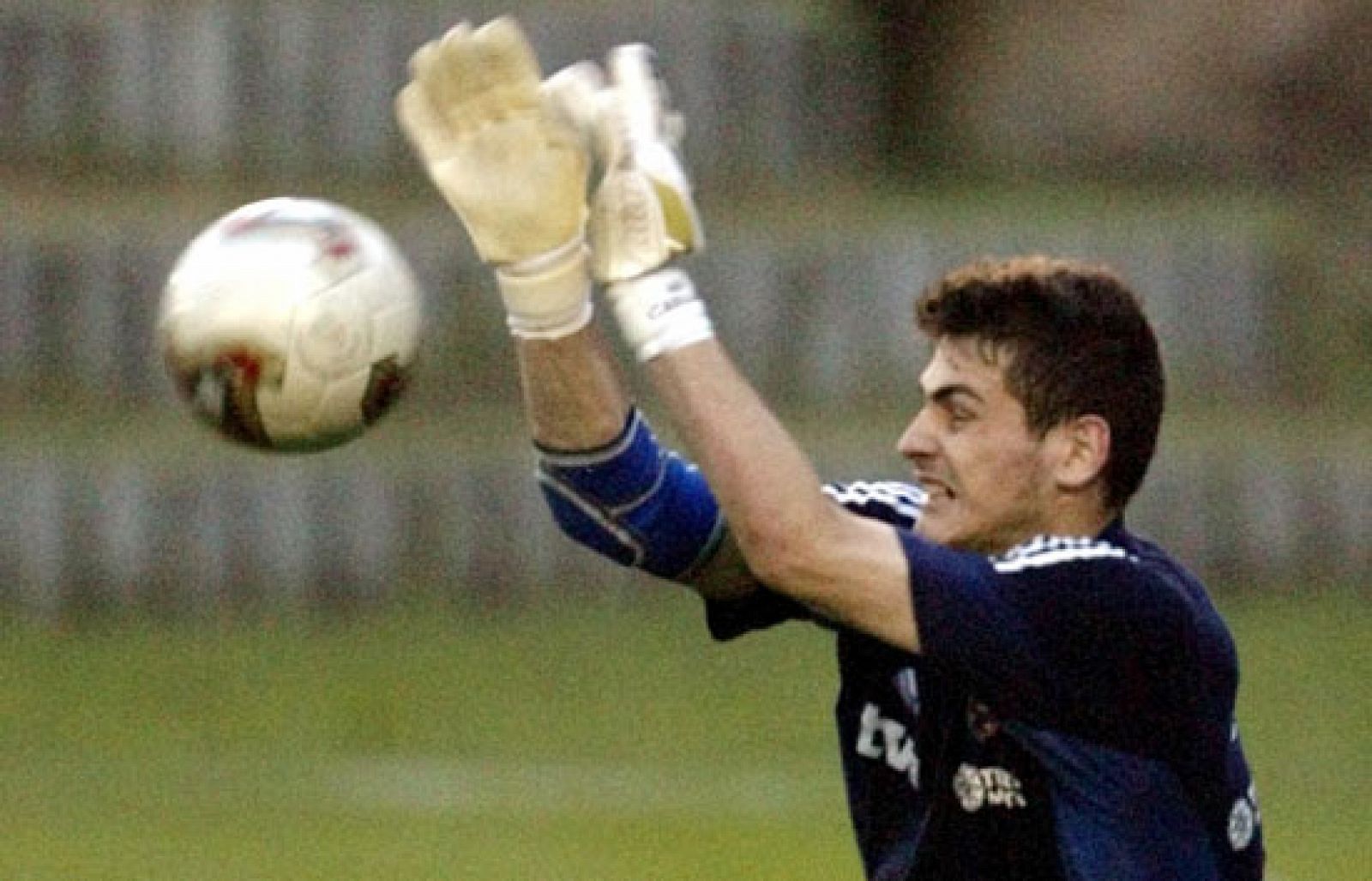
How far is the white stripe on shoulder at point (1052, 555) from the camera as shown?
5824mm

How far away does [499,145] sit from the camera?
575cm

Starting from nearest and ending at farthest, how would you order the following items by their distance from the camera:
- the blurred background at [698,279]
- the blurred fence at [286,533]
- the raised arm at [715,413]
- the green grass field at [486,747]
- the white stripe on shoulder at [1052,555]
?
the raised arm at [715,413] → the white stripe on shoulder at [1052,555] → the green grass field at [486,747] → the blurred background at [698,279] → the blurred fence at [286,533]

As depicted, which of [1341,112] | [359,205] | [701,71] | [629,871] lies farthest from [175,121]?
[629,871]

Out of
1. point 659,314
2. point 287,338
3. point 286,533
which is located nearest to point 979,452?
point 659,314

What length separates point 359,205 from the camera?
1469 centimetres

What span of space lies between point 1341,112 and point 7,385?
5.91m

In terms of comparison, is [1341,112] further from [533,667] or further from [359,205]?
[533,667]

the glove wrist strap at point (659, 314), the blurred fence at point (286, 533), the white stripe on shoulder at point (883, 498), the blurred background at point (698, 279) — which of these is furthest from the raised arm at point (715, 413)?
the blurred fence at point (286, 533)

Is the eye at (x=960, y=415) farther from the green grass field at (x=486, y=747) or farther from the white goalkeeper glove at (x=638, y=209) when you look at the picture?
Answer: the green grass field at (x=486, y=747)

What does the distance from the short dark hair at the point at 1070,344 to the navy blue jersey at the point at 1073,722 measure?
162mm

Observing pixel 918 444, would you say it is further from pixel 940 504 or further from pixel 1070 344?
pixel 1070 344

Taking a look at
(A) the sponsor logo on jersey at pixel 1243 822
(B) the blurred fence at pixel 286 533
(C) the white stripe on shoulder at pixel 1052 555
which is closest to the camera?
(C) the white stripe on shoulder at pixel 1052 555

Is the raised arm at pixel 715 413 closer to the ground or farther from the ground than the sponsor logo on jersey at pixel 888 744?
farther from the ground

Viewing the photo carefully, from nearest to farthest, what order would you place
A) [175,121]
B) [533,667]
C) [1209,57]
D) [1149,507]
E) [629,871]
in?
[629,871], [533,667], [1149,507], [175,121], [1209,57]
